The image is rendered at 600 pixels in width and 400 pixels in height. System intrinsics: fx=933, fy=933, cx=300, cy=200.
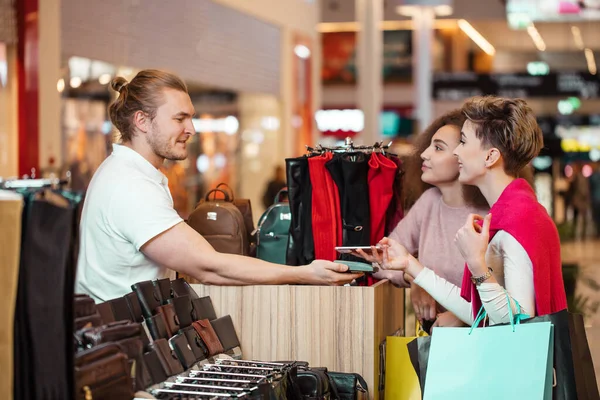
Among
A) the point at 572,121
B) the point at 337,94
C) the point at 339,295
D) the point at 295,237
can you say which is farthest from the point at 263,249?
the point at 337,94

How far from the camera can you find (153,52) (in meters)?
12.0

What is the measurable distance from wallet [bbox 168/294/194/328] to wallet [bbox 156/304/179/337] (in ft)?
0.14

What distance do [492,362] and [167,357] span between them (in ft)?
3.43

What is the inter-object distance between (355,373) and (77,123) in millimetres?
7427

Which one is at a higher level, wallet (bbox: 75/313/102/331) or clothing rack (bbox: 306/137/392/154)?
clothing rack (bbox: 306/137/392/154)

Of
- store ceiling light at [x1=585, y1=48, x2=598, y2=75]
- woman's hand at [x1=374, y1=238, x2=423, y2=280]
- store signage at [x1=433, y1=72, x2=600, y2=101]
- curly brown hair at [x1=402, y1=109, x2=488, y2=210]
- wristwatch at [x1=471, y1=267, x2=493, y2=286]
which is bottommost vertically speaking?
wristwatch at [x1=471, y1=267, x2=493, y2=286]

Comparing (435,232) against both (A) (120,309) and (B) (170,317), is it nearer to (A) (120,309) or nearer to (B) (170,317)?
(B) (170,317)

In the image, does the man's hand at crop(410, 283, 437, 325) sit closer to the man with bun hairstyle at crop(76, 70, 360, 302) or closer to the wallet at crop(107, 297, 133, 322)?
the man with bun hairstyle at crop(76, 70, 360, 302)

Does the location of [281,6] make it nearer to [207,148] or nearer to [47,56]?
[207,148]

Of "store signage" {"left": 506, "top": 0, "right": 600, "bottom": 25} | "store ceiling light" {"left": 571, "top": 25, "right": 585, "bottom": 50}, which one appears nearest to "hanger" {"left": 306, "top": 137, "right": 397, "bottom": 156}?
"store signage" {"left": 506, "top": 0, "right": 600, "bottom": 25}

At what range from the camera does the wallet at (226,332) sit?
349 cm

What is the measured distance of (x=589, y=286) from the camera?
8570 mm

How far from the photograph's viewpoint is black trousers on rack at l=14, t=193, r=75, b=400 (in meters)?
2.30

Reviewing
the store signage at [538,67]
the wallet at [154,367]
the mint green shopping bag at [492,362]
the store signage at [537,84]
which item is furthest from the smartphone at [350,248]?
the store signage at [538,67]
